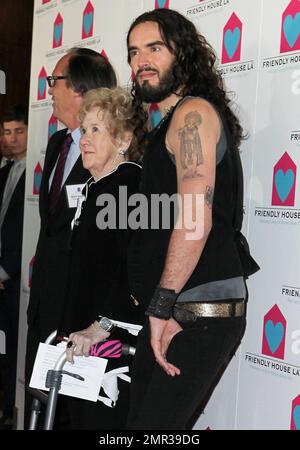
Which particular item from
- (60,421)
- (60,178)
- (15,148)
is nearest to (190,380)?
(60,178)

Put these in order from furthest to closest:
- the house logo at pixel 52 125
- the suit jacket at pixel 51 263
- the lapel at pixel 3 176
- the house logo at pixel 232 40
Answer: the lapel at pixel 3 176, the house logo at pixel 52 125, the suit jacket at pixel 51 263, the house logo at pixel 232 40

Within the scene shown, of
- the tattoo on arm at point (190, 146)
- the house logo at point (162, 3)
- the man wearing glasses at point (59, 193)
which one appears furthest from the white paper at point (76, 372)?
the house logo at point (162, 3)

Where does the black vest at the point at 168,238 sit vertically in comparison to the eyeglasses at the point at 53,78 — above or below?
below

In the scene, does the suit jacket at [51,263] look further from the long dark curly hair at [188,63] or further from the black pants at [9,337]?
the black pants at [9,337]

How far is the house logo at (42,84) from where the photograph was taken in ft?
12.9

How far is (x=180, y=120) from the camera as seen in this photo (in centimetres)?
179

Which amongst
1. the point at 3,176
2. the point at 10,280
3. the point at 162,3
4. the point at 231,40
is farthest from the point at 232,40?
the point at 3,176

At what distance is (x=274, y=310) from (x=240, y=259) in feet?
1.61

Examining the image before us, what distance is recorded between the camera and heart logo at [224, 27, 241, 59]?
2.54 m

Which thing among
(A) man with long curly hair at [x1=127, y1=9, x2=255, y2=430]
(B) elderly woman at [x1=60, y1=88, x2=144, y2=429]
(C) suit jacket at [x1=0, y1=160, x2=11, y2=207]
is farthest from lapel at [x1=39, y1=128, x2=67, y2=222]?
(C) suit jacket at [x1=0, y1=160, x2=11, y2=207]

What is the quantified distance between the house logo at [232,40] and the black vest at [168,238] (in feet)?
2.71

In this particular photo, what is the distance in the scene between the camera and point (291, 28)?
7.54 ft

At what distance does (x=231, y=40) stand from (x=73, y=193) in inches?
34.8

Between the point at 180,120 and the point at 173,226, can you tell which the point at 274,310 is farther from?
the point at 180,120
